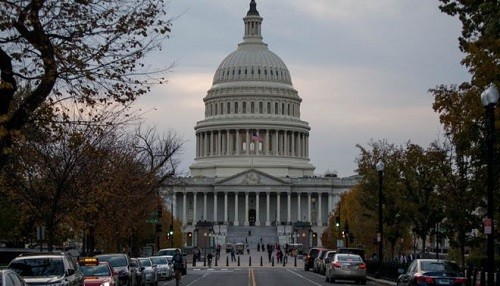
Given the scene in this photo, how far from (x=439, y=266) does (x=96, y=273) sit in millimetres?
10336

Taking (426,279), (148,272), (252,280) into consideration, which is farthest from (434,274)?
(252,280)

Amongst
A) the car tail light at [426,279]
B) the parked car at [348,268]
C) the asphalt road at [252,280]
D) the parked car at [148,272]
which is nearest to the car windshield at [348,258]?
the parked car at [348,268]

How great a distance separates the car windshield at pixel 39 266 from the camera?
2775cm

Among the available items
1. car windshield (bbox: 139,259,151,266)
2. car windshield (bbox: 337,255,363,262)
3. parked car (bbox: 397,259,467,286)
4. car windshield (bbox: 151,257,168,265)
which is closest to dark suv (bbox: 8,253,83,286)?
parked car (bbox: 397,259,467,286)

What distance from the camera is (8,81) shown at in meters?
23.9

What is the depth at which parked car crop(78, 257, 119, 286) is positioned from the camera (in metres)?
34.2

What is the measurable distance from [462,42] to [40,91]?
15.6 m

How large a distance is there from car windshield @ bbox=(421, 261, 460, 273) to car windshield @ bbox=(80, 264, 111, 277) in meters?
9.55

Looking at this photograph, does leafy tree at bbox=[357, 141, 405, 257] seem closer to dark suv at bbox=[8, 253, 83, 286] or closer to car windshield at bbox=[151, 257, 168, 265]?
car windshield at bbox=[151, 257, 168, 265]

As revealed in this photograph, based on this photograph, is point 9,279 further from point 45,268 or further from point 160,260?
point 160,260

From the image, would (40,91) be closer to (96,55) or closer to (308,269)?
(96,55)

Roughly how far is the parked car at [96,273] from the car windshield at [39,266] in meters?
6.06

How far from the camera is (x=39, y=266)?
2800 centimetres

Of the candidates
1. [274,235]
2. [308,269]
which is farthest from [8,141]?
[274,235]
